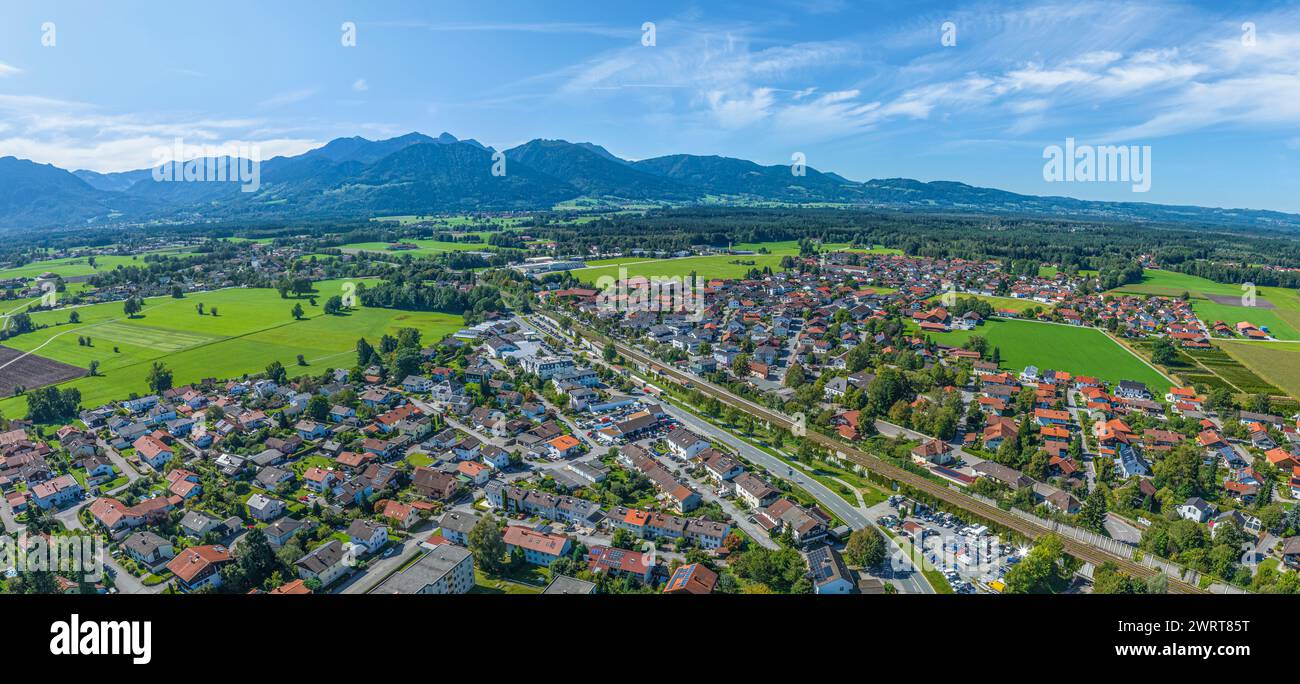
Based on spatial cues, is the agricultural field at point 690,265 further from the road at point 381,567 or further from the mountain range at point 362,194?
the mountain range at point 362,194

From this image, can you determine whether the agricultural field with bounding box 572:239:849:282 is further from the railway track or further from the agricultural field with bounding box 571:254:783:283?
the railway track

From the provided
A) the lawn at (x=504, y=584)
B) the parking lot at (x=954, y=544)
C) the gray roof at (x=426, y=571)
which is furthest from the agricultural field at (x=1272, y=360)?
the gray roof at (x=426, y=571)

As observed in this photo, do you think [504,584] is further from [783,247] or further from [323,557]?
[783,247]

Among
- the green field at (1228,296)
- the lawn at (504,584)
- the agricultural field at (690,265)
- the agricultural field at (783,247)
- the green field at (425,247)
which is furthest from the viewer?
the agricultural field at (783,247)

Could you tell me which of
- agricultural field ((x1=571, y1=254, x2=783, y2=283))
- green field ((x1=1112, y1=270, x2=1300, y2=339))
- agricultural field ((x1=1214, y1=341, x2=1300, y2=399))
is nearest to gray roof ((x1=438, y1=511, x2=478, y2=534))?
agricultural field ((x1=1214, y1=341, x2=1300, y2=399))

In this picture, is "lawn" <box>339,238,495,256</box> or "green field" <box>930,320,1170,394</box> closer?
"green field" <box>930,320,1170,394</box>
